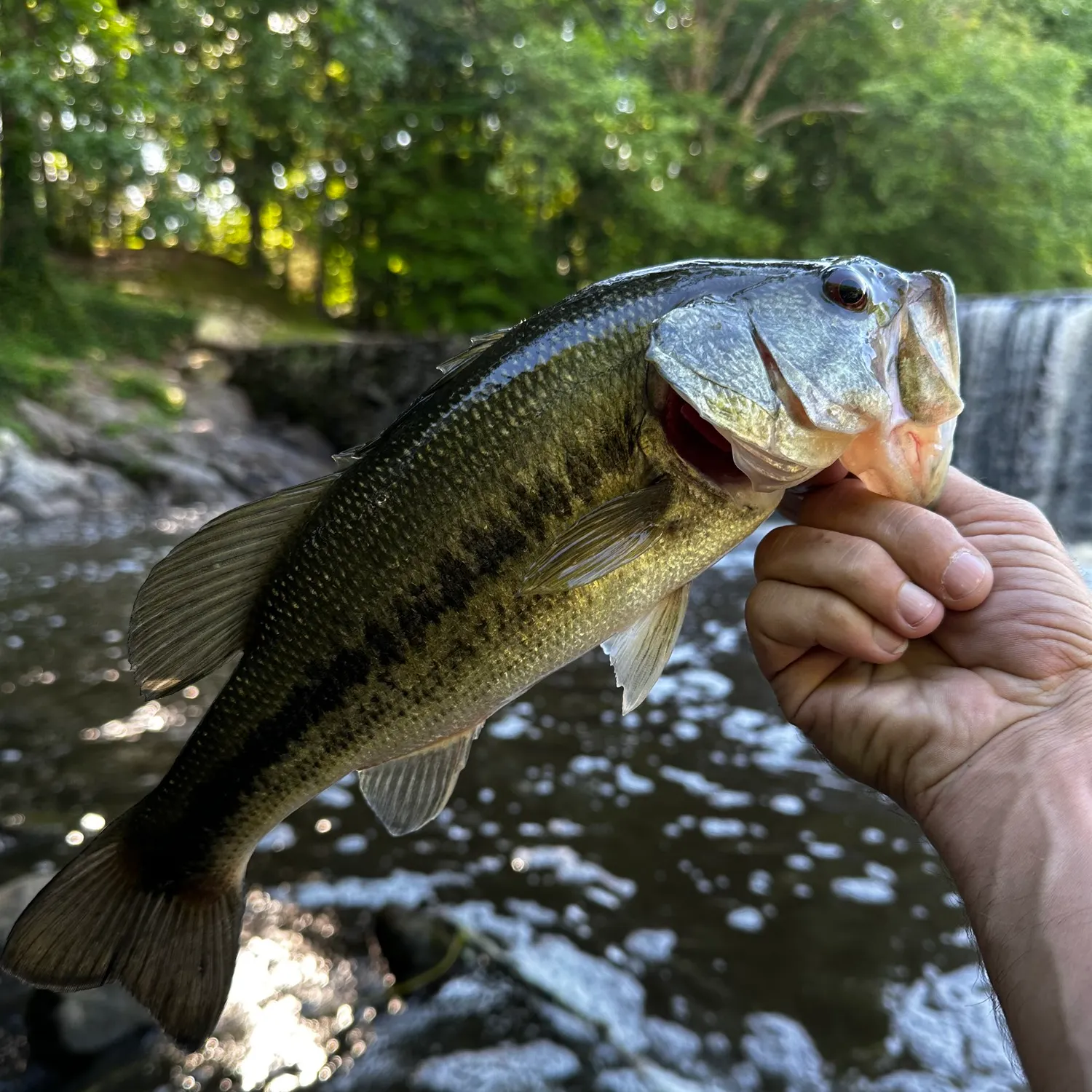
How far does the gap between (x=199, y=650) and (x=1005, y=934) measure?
5.99ft

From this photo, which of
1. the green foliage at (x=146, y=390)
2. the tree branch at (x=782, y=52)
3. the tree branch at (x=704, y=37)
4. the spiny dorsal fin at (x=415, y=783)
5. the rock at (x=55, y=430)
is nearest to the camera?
the spiny dorsal fin at (x=415, y=783)

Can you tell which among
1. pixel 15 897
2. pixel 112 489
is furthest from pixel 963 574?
pixel 112 489

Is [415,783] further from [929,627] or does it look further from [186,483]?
[186,483]

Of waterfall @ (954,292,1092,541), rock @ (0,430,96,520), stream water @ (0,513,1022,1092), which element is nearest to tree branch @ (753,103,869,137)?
waterfall @ (954,292,1092,541)

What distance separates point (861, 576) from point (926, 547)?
150 mm

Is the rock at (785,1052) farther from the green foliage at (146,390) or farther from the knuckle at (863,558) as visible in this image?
the green foliage at (146,390)

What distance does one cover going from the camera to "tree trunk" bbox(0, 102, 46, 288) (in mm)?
19172

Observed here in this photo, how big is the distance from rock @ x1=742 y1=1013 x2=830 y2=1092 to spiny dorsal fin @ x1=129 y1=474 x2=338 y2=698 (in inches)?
120

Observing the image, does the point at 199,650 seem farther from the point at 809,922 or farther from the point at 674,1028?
the point at 809,922

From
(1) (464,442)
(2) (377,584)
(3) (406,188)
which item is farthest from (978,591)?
(3) (406,188)

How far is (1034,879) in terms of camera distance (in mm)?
1672

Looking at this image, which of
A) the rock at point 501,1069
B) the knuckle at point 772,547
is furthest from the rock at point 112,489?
the knuckle at point 772,547

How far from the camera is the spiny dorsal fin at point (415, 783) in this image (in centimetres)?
206

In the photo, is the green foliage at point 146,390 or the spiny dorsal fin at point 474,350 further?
the green foliage at point 146,390
